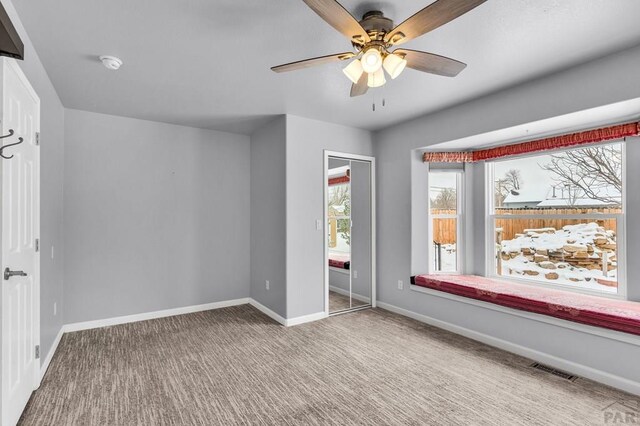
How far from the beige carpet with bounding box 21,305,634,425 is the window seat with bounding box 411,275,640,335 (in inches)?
18.9

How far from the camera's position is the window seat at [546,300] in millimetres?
2465

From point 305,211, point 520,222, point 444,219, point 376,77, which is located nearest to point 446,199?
point 444,219

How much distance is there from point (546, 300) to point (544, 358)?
50cm

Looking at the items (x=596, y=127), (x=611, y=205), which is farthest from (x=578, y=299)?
(x=596, y=127)

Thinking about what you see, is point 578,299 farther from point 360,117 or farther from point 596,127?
point 360,117

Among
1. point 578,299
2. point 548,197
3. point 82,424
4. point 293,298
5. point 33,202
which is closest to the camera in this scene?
point 82,424

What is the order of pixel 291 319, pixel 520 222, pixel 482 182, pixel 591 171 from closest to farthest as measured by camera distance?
pixel 591 171 < pixel 520 222 < pixel 291 319 < pixel 482 182

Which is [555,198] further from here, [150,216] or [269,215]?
[150,216]

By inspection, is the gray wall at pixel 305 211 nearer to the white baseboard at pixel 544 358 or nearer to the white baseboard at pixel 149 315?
the white baseboard at pixel 149 315

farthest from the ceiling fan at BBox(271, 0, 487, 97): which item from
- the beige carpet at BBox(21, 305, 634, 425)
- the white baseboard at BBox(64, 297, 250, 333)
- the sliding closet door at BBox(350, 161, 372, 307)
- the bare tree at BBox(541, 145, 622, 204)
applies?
the white baseboard at BBox(64, 297, 250, 333)

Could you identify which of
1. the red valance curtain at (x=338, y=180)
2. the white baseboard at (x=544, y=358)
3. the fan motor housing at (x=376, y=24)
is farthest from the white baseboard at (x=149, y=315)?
the fan motor housing at (x=376, y=24)

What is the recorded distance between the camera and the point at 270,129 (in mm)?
4207

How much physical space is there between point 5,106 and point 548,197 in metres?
4.55

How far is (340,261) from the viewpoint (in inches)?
195
